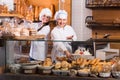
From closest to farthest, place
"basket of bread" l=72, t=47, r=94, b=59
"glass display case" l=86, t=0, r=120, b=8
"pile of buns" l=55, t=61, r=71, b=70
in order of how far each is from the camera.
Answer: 1. "pile of buns" l=55, t=61, r=71, b=70
2. "basket of bread" l=72, t=47, r=94, b=59
3. "glass display case" l=86, t=0, r=120, b=8

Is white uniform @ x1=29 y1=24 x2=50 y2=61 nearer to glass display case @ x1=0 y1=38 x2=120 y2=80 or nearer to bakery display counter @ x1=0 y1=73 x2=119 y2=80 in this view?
glass display case @ x1=0 y1=38 x2=120 y2=80

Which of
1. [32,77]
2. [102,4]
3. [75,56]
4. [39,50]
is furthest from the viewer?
[102,4]

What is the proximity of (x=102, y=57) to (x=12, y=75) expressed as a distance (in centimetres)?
86

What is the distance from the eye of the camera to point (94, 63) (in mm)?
2547

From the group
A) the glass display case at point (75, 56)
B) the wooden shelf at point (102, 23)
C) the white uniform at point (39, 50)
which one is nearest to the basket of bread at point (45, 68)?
the glass display case at point (75, 56)

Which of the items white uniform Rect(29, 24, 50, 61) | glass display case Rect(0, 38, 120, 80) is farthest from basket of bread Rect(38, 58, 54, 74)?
white uniform Rect(29, 24, 50, 61)

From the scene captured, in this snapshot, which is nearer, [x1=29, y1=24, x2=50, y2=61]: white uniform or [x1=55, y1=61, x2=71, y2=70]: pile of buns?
[x1=55, y1=61, x2=71, y2=70]: pile of buns

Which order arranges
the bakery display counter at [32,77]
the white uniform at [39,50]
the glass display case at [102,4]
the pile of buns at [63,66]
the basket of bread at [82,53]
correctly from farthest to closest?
1. the glass display case at [102,4]
2. the white uniform at [39,50]
3. the basket of bread at [82,53]
4. the pile of buns at [63,66]
5. the bakery display counter at [32,77]

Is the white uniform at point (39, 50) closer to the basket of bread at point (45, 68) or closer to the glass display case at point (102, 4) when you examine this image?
the basket of bread at point (45, 68)

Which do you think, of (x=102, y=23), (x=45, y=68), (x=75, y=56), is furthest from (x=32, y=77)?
(x=102, y=23)

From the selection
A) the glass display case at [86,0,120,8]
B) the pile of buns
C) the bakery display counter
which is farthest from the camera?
the glass display case at [86,0,120,8]

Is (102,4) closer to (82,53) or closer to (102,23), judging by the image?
(102,23)

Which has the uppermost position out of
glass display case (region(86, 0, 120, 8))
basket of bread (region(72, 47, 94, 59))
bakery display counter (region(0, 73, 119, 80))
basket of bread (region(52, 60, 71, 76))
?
glass display case (region(86, 0, 120, 8))

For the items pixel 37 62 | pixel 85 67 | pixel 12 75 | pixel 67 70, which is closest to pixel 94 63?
pixel 85 67
